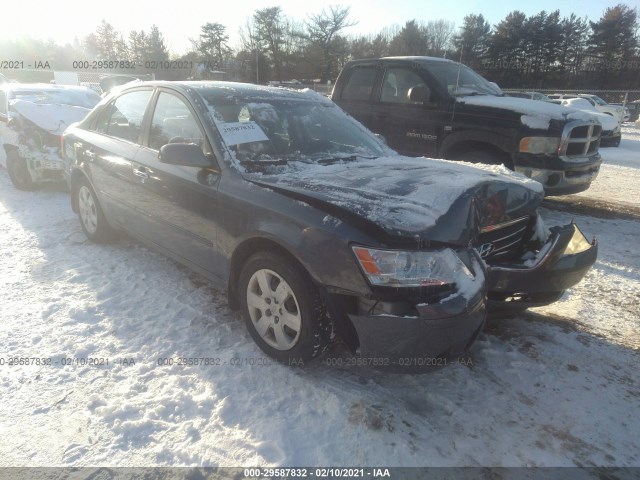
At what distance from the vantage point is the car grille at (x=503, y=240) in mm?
2607

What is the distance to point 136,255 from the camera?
14.6ft

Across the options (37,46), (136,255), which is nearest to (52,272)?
(136,255)

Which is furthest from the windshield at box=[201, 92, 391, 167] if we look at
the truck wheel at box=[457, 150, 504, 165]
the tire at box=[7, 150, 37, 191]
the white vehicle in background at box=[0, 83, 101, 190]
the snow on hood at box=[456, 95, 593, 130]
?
the tire at box=[7, 150, 37, 191]

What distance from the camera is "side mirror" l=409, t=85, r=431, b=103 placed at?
19.3 ft

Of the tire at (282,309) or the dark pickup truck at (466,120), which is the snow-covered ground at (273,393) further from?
the dark pickup truck at (466,120)

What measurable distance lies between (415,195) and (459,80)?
4585 mm

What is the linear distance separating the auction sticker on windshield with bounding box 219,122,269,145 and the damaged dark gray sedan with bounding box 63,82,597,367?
11 millimetres

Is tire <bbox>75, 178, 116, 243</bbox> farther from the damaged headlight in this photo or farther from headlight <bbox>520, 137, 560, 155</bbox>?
headlight <bbox>520, 137, 560, 155</bbox>

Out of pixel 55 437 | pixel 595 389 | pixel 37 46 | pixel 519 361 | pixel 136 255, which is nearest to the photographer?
pixel 55 437

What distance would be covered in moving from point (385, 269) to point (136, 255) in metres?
3.20

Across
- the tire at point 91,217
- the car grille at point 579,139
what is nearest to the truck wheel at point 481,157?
the car grille at point 579,139

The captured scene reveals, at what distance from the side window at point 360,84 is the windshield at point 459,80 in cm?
92

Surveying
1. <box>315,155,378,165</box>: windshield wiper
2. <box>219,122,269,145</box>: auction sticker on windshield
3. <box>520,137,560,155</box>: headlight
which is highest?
<box>219,122,269,145</box>: auction sticker on windshield

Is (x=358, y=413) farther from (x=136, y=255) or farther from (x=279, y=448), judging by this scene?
(x=136, y=255)
